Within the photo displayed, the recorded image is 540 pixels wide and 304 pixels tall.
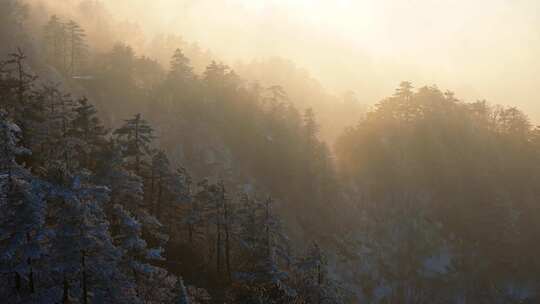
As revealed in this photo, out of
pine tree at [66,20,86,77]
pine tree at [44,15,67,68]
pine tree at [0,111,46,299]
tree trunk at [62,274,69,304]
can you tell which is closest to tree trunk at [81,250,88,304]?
tree trunk at [62,274,69,304]

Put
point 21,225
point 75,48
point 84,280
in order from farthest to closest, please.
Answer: point 75,48 < point 84,280 < point 21,225

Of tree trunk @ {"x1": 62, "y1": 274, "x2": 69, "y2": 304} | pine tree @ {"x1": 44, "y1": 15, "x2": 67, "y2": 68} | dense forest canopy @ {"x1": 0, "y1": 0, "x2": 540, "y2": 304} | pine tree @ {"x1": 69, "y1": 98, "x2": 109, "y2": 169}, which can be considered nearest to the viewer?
tree trunk @ {"x1": 62, "y1": 274, "x2": 69, "y2": 304}

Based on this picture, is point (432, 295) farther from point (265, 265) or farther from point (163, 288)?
point (163, 288)

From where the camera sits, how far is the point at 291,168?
69.1 metres

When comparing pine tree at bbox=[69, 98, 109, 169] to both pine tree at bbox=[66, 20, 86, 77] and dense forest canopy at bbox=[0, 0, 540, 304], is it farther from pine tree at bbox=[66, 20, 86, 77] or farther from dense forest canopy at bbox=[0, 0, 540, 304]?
pine tree at bbox=[66, 20, 86, 77]

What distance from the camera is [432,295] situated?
65250 millimetres

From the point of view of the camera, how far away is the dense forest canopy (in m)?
43.1

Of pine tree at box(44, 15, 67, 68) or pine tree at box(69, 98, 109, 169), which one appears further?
pine tree at box(44, 15, 67, 68)

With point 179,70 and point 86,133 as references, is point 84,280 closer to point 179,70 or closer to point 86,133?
point 86,133

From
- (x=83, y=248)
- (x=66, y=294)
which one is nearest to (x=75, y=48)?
(x=66, y=294)

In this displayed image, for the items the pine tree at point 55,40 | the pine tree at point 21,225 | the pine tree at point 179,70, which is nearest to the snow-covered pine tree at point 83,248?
the pine tree at point 21,225

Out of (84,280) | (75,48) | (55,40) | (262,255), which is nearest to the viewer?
(84,280)

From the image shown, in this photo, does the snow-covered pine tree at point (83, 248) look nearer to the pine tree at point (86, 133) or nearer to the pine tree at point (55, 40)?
→ the pine tree at point (86, 133)

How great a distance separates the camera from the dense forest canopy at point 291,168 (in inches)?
1695
